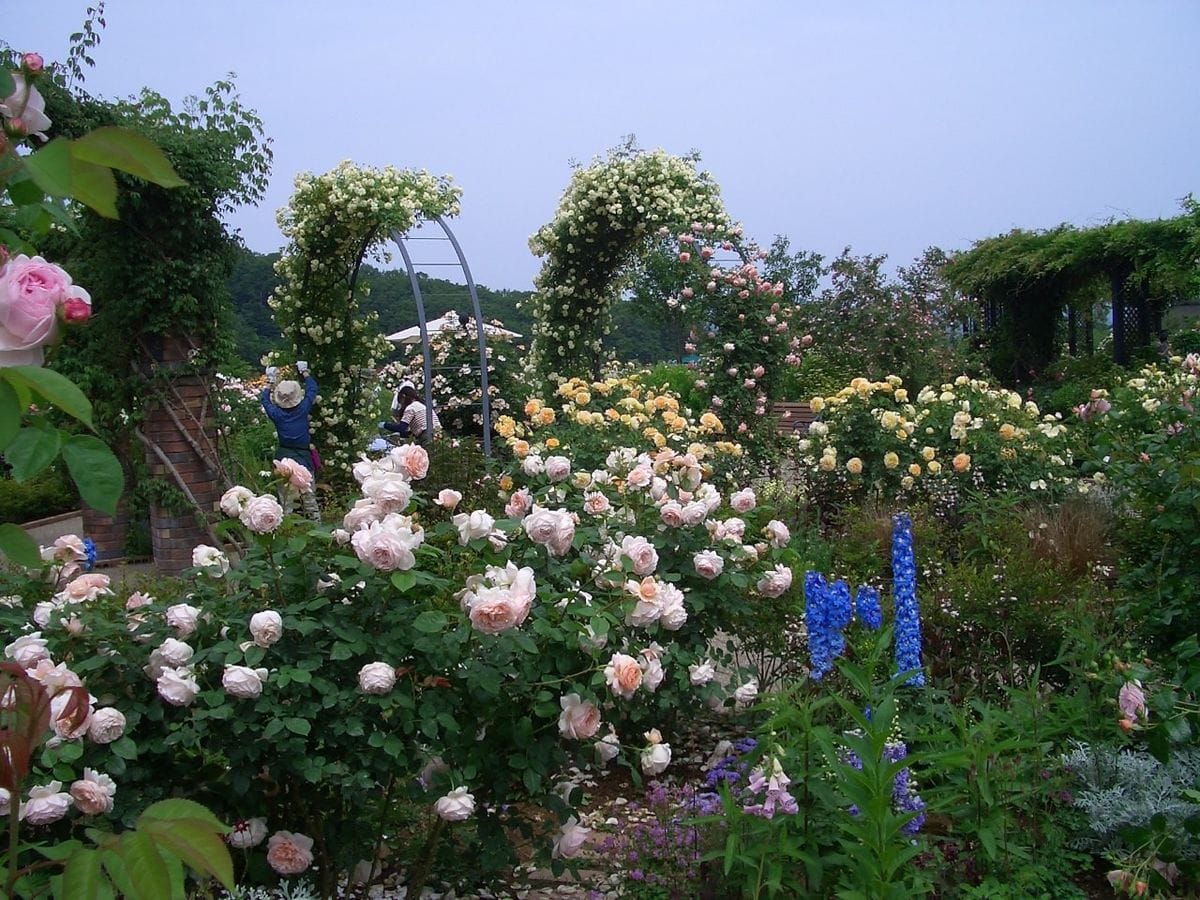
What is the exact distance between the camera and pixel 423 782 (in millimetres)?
2232

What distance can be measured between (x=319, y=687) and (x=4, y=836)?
2.16ft

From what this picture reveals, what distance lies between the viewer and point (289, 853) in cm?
215

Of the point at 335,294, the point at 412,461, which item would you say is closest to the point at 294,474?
the point at 412,461

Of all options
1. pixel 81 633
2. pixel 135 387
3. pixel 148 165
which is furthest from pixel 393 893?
pixel 135 387

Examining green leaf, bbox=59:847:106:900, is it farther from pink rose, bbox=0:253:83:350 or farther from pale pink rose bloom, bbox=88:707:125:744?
pale pink rose bloom, bbox=88:707:125:744

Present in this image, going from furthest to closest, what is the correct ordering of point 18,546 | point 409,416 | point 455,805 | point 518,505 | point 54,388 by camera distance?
point 409,416 → point 518,505 → point 455,805 → point 18,546 → point 54,388

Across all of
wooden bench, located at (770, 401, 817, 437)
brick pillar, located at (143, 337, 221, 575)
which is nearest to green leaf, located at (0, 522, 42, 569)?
brick pillar, located at (143, 337, 221, 575)

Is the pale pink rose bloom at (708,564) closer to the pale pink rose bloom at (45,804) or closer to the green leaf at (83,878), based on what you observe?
the pale pink rose bloom at (45,804)

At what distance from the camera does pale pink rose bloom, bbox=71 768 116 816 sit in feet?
6.12

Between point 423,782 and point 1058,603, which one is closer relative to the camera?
point 423,782

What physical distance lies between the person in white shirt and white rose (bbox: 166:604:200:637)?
7.68 meters

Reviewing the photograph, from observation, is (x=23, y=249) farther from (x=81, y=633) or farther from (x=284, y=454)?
(x=284, y=454)

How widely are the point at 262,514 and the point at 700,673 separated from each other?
1.19 meters

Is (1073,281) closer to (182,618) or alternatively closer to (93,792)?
(182,618)
